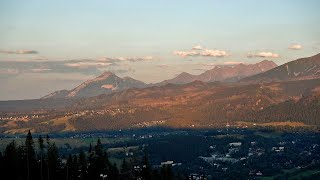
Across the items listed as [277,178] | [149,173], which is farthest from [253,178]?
[149,173]

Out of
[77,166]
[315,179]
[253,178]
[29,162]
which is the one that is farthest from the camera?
[253,178]

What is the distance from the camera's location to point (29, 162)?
109 meters

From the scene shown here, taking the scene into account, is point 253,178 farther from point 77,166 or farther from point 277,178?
point 77,166

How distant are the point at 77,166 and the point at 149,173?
16.2 m

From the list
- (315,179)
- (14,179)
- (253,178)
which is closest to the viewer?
(14,179)

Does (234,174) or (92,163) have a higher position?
(92,163)

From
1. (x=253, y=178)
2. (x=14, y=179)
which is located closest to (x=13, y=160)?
(x=14, y=179)

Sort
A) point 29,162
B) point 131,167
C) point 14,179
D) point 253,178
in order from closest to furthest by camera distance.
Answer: point 14,179 → point 29,162 → point 131,167 → point 253,178

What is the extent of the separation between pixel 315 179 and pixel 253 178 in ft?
67.1

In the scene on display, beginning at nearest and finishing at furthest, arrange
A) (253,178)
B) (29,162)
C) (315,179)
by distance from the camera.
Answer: (29,162) → (315,179) → (253,178)

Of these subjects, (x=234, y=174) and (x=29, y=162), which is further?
(x=234, y=174)

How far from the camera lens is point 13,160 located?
103188 mm

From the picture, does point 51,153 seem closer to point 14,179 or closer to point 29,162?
point 29,162

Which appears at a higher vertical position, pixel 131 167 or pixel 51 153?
pixel 51 153
